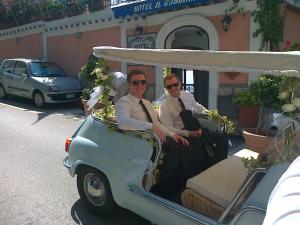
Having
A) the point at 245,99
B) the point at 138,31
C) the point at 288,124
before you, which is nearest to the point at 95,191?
the point at 288,124

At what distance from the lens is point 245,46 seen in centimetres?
865

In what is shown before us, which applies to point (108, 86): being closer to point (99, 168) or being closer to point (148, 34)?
point (99, 168)

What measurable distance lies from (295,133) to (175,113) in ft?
6.41

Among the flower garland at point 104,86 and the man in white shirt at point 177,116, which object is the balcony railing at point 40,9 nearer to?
the man in white shirt at point 177,116

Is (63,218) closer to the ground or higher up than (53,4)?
closer to the ground

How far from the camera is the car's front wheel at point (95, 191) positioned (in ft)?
11.6

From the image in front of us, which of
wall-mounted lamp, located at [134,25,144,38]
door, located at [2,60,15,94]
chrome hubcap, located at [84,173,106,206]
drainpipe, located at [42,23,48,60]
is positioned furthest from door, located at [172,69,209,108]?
chrome hubcap, located at [84,173,106,206]

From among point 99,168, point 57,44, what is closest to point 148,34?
point 57,44

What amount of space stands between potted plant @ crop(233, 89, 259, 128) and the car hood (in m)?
6.31

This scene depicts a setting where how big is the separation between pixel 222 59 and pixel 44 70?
36.0 feet

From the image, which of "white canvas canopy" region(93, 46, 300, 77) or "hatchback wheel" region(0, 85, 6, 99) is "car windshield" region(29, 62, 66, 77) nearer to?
"hatchback wheel" region(0, 85, 6, 99)

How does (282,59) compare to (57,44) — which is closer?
(282,59)

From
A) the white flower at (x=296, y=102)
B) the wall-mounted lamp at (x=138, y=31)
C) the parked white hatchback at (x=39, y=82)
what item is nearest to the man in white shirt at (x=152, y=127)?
the white flower at (x=296, y=102)

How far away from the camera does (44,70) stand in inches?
491
